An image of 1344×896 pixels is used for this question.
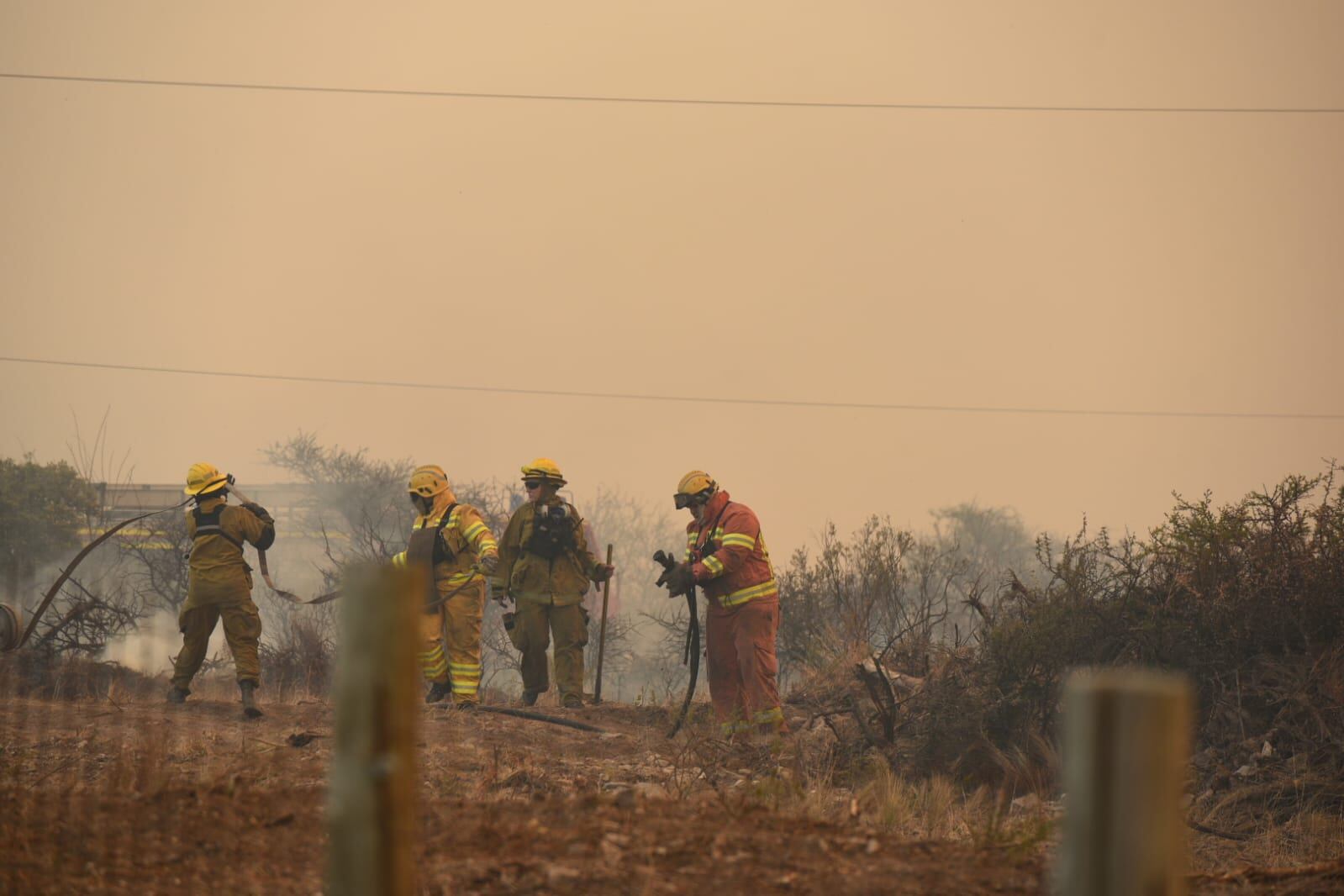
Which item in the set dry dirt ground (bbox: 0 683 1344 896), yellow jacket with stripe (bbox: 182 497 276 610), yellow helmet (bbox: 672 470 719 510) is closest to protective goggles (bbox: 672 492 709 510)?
yellow helmet (bbox: 672 470 719 510)

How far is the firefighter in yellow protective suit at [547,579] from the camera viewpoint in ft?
41.9

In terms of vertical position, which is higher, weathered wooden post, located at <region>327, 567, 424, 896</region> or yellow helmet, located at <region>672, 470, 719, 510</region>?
yellow helmet, located at <region>672, 470, 719, 510</region>

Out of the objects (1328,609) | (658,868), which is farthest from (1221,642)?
(658,868)

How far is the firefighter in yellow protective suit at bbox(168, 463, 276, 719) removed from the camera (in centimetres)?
1109

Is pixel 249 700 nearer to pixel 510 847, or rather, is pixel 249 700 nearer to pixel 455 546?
pixel 455 546

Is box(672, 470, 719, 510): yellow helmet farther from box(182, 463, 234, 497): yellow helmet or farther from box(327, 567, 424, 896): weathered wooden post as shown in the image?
box(327, 567, 424, 896): weathered wooden post

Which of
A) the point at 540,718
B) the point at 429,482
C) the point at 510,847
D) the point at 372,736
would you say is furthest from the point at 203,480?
the point at 372,736

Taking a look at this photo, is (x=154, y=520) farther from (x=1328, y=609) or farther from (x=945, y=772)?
(x=1328, y=609)

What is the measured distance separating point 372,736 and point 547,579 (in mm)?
10430

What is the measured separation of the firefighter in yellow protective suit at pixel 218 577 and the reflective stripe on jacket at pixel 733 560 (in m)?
3.68

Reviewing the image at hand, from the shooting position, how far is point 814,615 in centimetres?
1703

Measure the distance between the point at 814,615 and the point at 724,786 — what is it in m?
8.91

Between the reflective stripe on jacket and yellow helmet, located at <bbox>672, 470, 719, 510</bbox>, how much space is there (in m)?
0.24

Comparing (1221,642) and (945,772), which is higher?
(1221,642)
